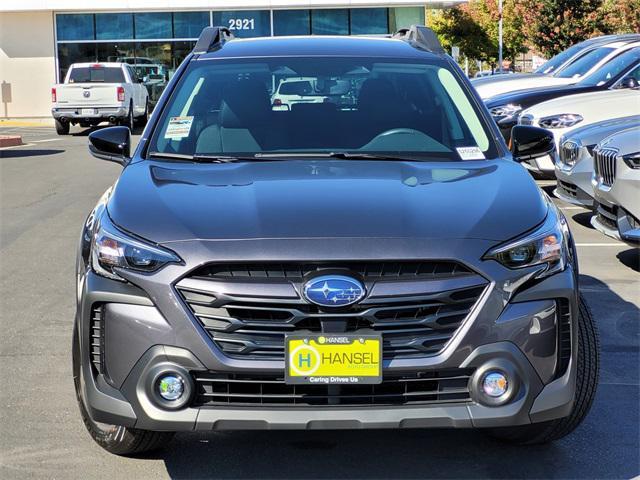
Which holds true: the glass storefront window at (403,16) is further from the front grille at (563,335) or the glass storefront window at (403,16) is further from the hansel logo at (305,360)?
the hansel logo at (305,360)

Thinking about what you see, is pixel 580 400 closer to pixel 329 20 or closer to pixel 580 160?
pixel 580 160

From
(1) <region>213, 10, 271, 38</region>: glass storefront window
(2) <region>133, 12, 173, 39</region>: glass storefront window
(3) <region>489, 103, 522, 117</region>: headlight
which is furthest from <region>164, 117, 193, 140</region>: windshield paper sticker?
(2) <region>133, 12, 173, 39</region>: glass storefront window

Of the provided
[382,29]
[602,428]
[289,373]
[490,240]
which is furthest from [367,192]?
[382,29]

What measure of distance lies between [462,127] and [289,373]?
1942mm

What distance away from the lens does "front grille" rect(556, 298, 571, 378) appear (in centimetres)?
369

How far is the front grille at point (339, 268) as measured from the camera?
140 inches

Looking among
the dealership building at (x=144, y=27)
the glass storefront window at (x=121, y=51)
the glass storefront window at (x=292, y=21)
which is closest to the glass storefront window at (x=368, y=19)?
the dealership building at (x=144, y=27)

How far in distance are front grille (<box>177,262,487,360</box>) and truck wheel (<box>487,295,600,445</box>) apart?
0.75 metres

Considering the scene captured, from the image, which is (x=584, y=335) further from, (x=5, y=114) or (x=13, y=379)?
(x=5, y=114)

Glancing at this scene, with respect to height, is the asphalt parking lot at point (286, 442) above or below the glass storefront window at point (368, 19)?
below

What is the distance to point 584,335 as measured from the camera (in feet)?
13.6

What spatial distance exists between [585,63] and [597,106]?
4.46 meters

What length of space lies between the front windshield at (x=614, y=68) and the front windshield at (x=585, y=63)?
1.18m

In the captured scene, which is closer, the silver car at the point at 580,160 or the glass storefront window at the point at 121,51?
the silver car at the point at 580,160
